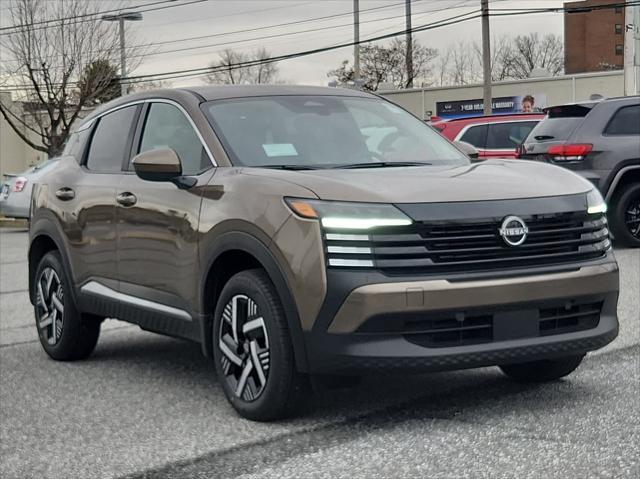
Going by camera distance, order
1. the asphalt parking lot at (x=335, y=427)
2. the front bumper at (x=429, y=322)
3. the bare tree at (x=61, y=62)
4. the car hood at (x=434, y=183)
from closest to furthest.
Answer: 1. the asphalt parking lot at (x=335, y=427)
2. the front bumper at (x=429, y=322)
3. the car hood at (x=434, y=183)
4. the bare tree at (x=61, y=62)

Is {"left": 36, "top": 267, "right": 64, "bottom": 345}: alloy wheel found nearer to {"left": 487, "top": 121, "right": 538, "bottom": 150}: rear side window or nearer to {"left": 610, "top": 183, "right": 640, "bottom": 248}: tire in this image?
{"left": 610, "top": 183, "right": 640, "bottom": 248}: tire

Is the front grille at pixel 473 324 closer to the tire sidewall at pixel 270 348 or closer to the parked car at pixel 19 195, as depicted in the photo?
the tire sidewall at pixel 270 348

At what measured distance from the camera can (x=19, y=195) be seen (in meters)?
20.5

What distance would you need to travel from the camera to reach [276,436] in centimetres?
473

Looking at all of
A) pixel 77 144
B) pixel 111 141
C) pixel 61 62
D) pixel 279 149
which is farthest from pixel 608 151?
pixel 61 62

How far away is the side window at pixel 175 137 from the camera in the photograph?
5648 millimetres

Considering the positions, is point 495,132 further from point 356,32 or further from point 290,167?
point 356,32

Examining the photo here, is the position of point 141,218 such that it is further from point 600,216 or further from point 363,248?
point 600,216

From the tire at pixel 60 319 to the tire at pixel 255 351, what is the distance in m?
1.81

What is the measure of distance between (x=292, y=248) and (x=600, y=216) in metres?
1.54

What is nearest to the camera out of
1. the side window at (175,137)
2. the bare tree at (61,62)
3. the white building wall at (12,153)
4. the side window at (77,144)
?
the side window at (175,137)

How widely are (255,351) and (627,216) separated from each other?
30.0ft

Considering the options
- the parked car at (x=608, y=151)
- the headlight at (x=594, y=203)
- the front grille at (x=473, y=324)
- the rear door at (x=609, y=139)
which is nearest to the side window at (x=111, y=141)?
the front grille at (x=473, y=324)

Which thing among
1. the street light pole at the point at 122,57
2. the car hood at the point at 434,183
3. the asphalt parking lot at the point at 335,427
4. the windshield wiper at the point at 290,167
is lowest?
the asphalt parking lot at the point at 335,427
